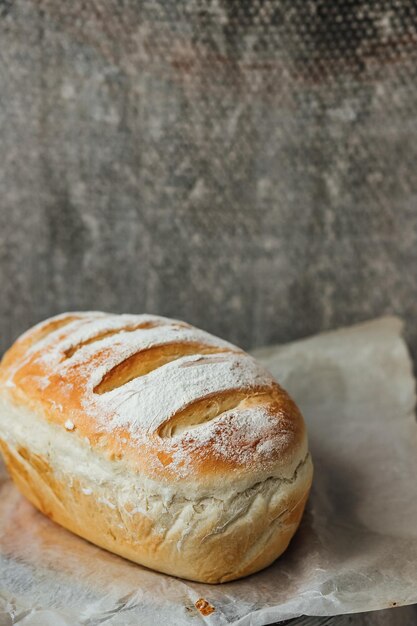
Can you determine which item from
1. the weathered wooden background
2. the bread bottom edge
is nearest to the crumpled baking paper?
the bread bottom edge

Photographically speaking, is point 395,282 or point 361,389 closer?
point 361,389

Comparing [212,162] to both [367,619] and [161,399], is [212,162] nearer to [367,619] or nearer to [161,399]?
[161,399]

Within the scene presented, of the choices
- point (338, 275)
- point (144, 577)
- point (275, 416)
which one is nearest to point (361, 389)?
point (338, 275)

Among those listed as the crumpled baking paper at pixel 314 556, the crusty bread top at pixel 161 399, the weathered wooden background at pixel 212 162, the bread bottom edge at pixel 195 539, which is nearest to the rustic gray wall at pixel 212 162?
the weathered wooden background at pixel 212 162

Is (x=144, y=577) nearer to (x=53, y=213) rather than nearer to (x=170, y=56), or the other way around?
(x=53, y=213)

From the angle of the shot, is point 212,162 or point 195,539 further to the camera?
point 212,162

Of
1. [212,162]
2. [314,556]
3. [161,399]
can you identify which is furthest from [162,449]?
[212,162]

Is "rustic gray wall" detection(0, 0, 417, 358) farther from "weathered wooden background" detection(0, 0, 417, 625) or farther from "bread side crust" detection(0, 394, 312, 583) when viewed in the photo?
"bread side crust" detection(0, 394, 312, 583)
